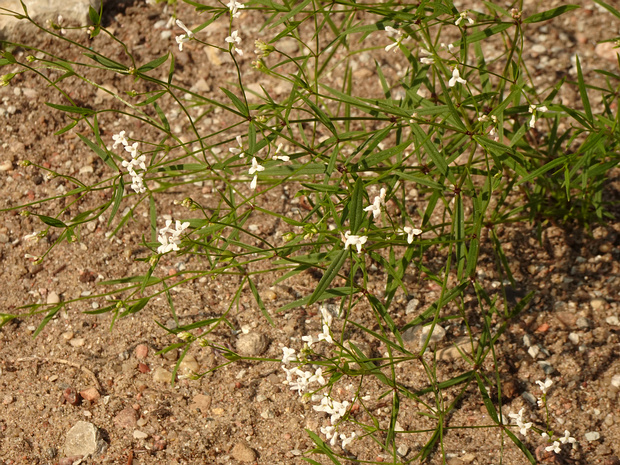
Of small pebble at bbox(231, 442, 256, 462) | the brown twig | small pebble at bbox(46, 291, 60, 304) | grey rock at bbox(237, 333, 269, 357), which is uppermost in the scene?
small pebble at bbox(46, 291, 60, 304)

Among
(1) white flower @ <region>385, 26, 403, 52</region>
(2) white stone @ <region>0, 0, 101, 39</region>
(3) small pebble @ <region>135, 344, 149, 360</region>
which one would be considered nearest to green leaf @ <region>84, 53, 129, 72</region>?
(1) white flower @ <region>385, 26, 403, 52</region>

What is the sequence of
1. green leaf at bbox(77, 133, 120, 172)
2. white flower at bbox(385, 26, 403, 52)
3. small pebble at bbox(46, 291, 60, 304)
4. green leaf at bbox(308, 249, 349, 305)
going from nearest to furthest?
green leaf at bbox(308, 249, 349, 305), white flower at bbox(385, 26, 403, 52), green leaf at bbox(77, 133, 120, 172), small pebble at bbox(46, 291, 60, 304)

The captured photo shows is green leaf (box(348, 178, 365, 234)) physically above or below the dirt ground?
above

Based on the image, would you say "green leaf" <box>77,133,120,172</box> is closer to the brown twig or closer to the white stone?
the brown twig

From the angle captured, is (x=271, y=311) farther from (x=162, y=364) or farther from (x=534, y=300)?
(x=534, y=300)

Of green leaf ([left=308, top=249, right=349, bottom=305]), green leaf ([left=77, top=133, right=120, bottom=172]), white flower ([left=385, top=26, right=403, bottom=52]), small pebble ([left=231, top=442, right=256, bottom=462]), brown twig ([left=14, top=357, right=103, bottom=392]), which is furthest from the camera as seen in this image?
brown twig ([left=14, top=357, right=103, bottom=392])

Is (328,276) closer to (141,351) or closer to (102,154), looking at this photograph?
(102,154)

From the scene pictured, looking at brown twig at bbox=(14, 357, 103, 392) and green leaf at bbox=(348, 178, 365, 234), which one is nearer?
A: green leaf at bbox=(348, 178, 365, 234)

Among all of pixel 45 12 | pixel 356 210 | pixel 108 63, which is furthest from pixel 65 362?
pixel 45 12
